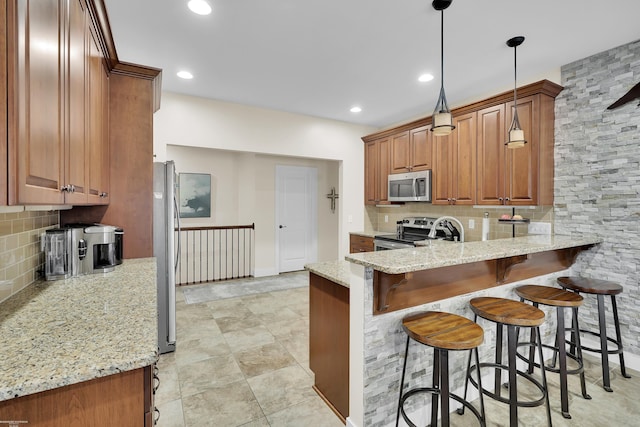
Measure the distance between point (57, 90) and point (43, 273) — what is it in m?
1.15

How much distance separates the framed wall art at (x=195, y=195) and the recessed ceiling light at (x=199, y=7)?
3.23 meters

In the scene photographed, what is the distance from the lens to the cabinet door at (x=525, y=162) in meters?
2.94

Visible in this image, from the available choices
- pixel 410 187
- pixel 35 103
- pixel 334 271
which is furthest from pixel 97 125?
pixel 410 187

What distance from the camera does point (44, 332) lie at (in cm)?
103

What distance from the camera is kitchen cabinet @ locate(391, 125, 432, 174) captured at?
4.11m

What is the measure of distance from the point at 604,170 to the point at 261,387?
11.2 feet

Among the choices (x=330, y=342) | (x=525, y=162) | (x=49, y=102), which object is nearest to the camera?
(x=49, y=102)

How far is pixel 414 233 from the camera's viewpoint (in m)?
4.22

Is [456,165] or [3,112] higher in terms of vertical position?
[456,165]

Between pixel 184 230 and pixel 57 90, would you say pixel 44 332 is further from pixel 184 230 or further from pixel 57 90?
pixel 184 230

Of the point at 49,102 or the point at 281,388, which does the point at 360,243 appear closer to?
the point at 281,388

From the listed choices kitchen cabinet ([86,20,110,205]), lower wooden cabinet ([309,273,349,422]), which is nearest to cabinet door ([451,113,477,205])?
lower wooden cabinet ([309,273,349,422])

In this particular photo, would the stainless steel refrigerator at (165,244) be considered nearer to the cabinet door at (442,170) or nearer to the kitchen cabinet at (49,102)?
the kitchen cabinet at (49,102)

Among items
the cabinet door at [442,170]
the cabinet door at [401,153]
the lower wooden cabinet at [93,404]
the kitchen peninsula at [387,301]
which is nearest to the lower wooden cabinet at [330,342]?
the kitchen peninsula at [387,301]
